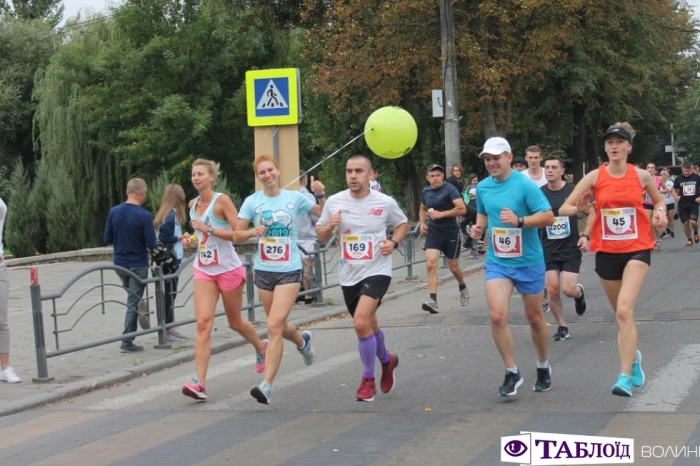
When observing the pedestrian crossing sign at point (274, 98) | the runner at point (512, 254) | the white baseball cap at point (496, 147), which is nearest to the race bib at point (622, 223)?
the runner at point (512, 254)

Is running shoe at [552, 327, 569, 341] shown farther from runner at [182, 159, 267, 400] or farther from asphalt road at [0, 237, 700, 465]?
runner at [182, 159, 267, 400]

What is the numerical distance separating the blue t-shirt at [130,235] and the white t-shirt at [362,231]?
362 cm

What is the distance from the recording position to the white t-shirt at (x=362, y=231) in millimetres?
7914

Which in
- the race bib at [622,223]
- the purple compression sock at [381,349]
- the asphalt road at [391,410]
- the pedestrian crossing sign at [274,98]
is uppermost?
the pedestrian crossing sign at [274,98]

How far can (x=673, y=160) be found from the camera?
4097 inches

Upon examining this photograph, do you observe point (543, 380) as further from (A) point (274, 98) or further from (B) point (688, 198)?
(B) point (688, 198)

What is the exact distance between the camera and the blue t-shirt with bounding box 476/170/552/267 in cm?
779

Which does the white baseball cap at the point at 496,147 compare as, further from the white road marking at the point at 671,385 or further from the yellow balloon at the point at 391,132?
the white road marking at the point at 671,385

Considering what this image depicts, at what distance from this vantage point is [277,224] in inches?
322

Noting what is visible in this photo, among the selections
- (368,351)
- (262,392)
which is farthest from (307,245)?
(262,392)

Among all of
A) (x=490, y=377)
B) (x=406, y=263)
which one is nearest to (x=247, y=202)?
→ (x=490, y=377)

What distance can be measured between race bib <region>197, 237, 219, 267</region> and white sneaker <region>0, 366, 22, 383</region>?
247 centimetres

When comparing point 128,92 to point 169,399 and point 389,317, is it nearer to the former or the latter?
point 389,317

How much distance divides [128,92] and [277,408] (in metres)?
31.9
